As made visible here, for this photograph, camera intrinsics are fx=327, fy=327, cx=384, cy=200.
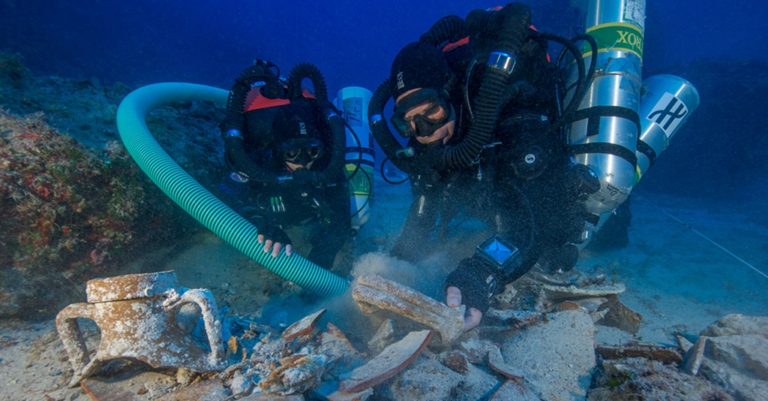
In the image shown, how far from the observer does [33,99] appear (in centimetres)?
467

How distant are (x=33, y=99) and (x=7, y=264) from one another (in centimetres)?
284

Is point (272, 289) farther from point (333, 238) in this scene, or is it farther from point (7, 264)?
point (7, 264)

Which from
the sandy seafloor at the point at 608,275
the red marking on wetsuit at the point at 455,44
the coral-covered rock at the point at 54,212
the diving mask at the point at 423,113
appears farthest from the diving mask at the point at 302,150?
the red marking on wetsuit at the point at 455,44

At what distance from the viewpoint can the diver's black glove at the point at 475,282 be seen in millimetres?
2764

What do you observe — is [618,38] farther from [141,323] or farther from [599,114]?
[141,323]

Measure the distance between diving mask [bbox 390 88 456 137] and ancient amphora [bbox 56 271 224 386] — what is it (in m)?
2.40

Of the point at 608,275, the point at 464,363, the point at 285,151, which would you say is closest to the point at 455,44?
the point at 285,151

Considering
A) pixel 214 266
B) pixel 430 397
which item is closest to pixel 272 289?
pixel 214 266

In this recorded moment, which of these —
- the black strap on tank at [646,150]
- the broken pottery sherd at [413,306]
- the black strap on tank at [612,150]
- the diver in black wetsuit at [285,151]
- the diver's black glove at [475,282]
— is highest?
the black strap on tank at [646,150]

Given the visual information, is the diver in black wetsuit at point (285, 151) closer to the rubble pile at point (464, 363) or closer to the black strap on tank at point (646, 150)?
the rubble pile at point (464, 363)

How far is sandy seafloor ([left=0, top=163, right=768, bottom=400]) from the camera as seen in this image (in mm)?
2469

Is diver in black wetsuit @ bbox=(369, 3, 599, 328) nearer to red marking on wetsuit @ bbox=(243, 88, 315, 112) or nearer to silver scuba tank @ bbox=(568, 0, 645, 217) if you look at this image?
silver scuba tank @ bbox=(568, 0, 645, 217)

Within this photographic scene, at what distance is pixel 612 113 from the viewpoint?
3783 millimetres

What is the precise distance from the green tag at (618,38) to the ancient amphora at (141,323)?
16.3 ft
